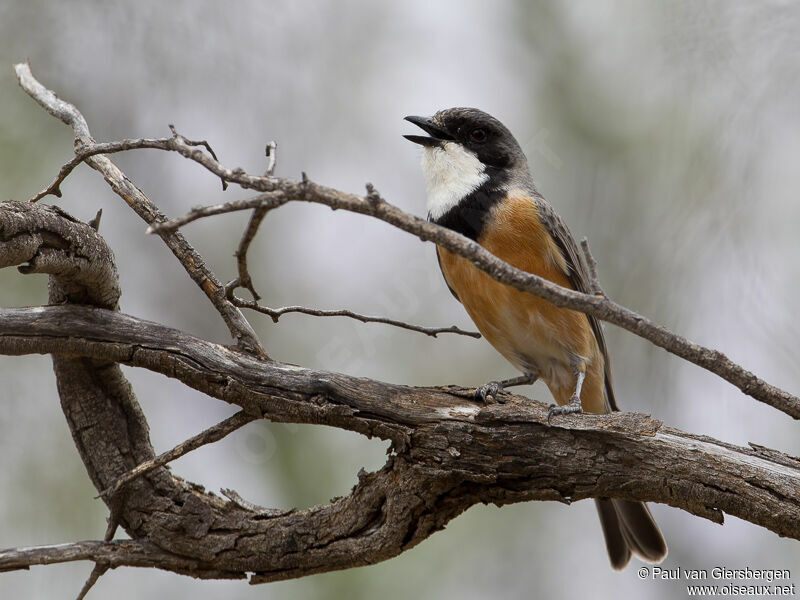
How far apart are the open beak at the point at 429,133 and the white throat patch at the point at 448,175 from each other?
5 centimetres

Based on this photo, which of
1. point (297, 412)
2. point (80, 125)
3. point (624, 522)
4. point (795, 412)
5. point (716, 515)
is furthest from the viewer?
point (624, 522)

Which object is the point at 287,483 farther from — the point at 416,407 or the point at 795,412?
the point at 795,412

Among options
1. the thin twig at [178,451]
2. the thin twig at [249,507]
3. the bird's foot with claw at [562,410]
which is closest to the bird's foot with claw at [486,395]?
the bird's foot with claw at [562,410]

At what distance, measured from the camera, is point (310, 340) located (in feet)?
28.6

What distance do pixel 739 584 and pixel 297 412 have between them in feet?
14.6

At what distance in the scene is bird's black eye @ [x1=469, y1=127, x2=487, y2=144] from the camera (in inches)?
217

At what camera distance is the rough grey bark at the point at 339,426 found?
3.41 meters

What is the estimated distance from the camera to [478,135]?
5520 mm

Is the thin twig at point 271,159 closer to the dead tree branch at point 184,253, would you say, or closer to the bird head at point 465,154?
the dead tree branch at point 184,253

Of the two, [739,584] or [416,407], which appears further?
[739,584]

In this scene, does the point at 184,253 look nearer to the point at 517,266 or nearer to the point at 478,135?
the point at 517,266

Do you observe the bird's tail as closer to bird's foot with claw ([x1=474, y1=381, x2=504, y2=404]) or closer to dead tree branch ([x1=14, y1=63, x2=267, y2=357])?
bird's foot with claw ([x1=474, y1=381, x2=504, y2=404])

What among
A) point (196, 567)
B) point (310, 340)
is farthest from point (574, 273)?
point (310, 340)

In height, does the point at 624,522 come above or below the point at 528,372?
below
